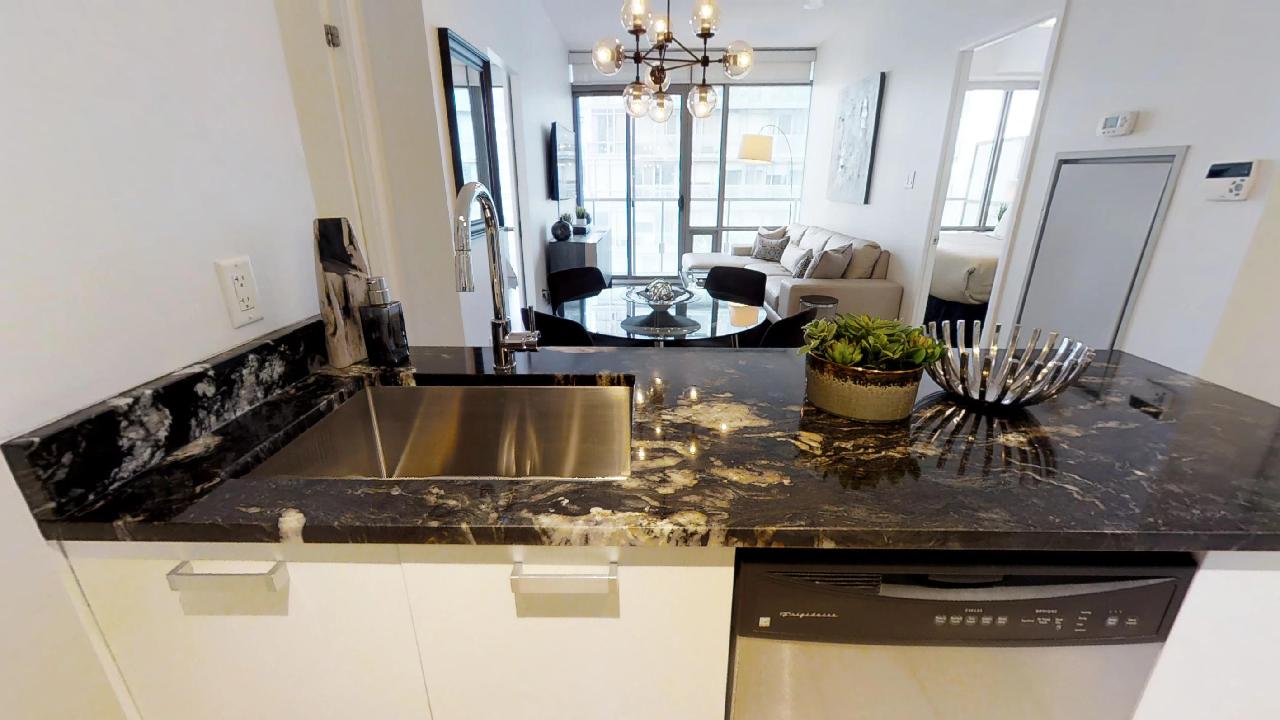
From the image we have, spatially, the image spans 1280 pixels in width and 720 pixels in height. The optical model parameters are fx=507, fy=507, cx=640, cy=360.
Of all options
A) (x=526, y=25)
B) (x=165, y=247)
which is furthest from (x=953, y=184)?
(x=165, y=247)

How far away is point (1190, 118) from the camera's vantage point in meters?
1.95

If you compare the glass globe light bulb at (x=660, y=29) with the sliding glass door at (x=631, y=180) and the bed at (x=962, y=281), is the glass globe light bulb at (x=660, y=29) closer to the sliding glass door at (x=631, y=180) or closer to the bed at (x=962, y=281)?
the bed at (x=962, y=281)

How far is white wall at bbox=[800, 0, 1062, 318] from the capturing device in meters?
3.09

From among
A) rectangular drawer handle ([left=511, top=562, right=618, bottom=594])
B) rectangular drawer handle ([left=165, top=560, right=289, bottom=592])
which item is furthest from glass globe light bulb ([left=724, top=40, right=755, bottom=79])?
rectangular drawer handle ([left=165, top=560, right=289, bottom=592])

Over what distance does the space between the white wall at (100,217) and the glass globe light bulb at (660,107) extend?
2270 mm

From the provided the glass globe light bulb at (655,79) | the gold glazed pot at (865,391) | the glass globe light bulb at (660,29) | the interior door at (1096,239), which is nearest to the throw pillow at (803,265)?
the interior door at (1096,239)

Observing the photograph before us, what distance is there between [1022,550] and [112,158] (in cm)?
132

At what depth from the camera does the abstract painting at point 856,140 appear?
173 inches

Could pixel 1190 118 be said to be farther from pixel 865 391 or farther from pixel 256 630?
pixel 256 630

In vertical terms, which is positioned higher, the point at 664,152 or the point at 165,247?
the point at 664,152

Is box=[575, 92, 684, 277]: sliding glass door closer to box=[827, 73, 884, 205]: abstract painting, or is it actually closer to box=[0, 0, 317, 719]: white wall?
box=[827, 73, 884, 205]: abstract painting

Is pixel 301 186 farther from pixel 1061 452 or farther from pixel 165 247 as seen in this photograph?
pixel 1061 452

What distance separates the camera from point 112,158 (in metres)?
0.72

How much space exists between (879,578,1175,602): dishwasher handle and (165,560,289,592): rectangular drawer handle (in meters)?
0.74
